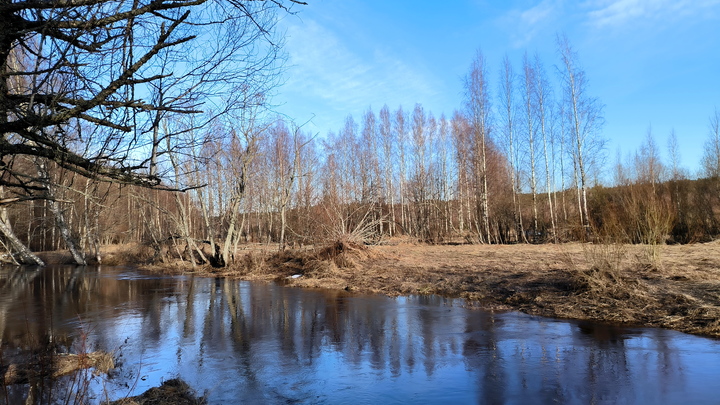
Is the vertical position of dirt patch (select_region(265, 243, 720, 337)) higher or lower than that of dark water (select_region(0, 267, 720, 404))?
higher

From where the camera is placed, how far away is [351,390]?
5.73 meters

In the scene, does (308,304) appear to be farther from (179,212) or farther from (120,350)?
(179,212)

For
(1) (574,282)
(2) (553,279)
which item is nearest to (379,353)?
(1) (574,282)

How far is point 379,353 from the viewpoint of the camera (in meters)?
7.42

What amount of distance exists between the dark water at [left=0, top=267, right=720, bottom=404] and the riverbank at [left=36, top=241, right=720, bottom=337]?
82 cm

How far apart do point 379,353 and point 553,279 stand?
21.8 ft

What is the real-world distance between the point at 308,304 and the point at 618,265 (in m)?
8.27

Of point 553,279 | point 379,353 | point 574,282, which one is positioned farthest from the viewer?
point 553,279

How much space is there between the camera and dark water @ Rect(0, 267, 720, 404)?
5.58 m

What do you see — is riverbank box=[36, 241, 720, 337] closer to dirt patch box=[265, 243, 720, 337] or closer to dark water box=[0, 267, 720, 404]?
dirt patch box=[265, 243, 720, 337]

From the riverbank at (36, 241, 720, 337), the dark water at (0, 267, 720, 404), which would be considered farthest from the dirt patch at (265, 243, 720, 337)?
the dark water at (0, 267, 720, 404)

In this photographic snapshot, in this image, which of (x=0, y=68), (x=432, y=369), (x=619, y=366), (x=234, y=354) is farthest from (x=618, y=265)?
(x=0, y=68)

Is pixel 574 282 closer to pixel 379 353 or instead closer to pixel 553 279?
pixel 553 279

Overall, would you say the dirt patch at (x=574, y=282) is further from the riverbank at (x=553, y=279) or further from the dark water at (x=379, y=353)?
the dark water at (x=379, y=353)
